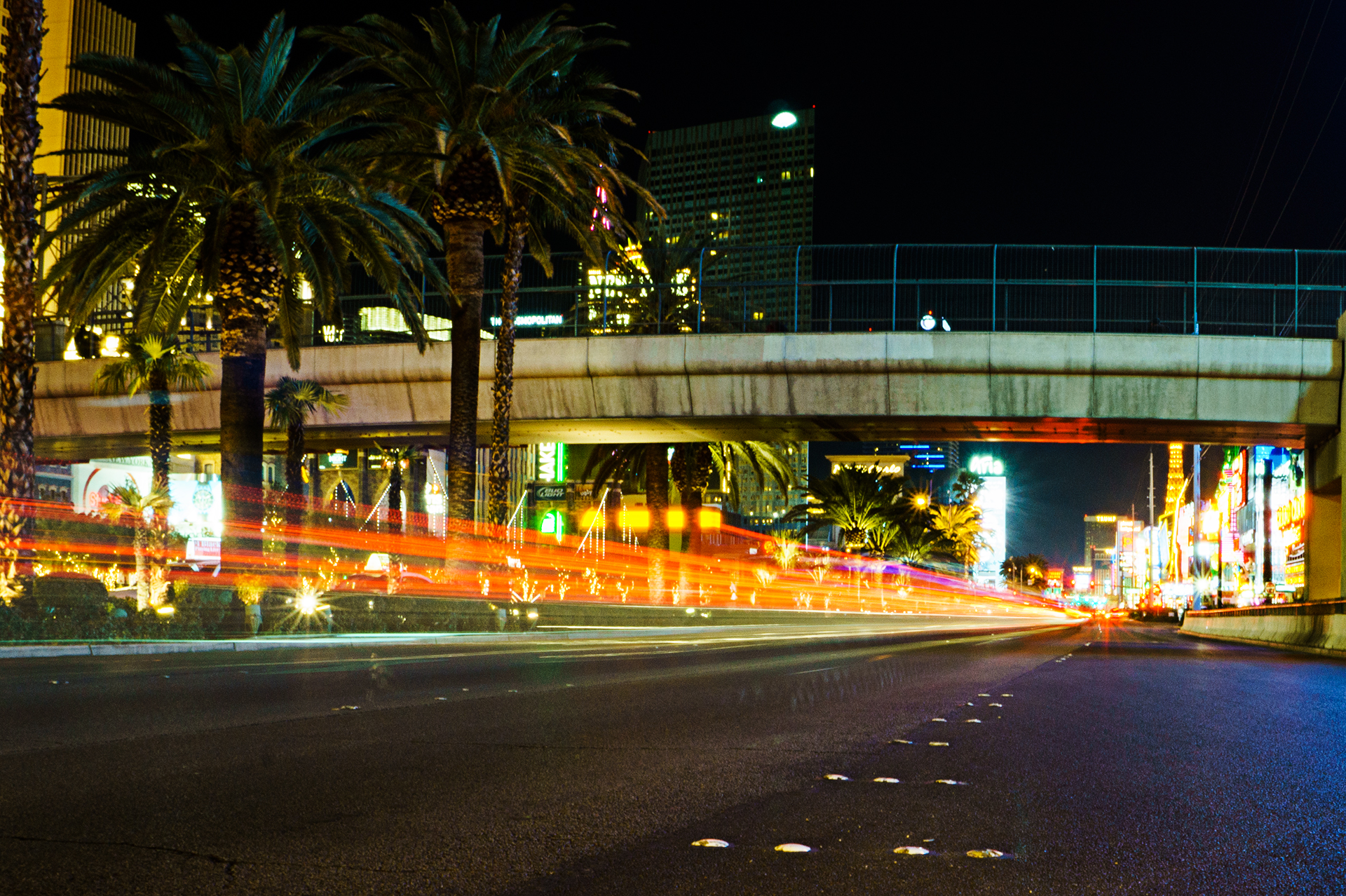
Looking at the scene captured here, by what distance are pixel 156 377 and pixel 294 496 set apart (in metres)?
6.21

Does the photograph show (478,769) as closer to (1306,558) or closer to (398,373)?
(398,373)

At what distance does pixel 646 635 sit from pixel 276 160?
49.2 ft

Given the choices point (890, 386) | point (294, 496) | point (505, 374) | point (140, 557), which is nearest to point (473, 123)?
point (505, 374)

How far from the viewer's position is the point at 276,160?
23.3 meters

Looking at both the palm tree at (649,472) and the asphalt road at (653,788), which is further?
the palm tree at (649,472)

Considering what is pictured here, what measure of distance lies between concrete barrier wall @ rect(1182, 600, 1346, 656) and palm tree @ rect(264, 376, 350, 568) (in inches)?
945

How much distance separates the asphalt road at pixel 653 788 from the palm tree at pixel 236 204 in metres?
12.0

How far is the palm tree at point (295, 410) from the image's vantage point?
33781 millimetres

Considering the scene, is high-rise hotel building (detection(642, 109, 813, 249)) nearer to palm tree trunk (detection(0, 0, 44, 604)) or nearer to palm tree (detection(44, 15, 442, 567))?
palm tree (detection(44, 15, 442, 567))

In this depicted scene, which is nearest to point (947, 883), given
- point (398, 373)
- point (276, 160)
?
point (276, 160)

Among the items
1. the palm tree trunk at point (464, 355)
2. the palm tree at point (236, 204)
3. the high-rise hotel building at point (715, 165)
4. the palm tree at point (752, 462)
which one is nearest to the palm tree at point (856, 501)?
the palm tree at point (752, 462)

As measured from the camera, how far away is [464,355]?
92.1ft

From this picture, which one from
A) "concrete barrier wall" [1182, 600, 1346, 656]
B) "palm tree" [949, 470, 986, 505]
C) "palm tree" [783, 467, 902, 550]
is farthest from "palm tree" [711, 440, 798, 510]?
"palm tree" [949, 470, 986, 505]

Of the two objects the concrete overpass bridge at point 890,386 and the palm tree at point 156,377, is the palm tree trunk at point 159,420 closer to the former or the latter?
the palm tree at point 156,377
